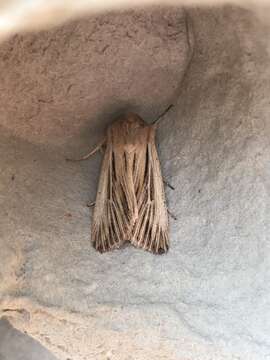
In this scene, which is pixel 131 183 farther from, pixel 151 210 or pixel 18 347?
pixel 18 347

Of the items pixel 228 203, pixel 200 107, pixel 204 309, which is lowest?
pixel 204 309

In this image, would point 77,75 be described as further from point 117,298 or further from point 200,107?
point 117,298

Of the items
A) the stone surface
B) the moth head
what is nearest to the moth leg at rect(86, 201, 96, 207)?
the moth head

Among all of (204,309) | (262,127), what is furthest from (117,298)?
(262,127)

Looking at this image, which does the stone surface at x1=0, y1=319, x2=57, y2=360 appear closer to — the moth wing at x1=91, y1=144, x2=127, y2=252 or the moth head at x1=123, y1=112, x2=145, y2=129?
the moth wing at x1=91, y1=144, x2=127, y2=252

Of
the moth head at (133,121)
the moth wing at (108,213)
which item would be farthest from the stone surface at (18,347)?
the moth head at (133,121)

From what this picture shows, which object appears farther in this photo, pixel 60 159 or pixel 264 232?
pixel 60 159

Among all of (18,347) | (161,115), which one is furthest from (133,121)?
(18,347)
